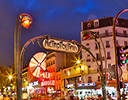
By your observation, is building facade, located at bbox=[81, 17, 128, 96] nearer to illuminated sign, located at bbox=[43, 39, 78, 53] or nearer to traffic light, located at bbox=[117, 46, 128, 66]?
illuminated sign, located at bbox=[43, 39, 78, 53]

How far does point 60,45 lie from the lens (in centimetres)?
1398

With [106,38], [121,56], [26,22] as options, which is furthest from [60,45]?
[106,38]

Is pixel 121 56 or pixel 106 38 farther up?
pixel 106 38

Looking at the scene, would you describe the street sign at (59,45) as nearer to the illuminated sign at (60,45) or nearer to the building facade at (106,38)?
the illuminated sign at (60,45)

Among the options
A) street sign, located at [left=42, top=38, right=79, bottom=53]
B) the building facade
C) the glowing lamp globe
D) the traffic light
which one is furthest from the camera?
the building facade

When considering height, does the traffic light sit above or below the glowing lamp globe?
below

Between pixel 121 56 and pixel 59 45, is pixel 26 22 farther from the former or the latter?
pixel 121 56

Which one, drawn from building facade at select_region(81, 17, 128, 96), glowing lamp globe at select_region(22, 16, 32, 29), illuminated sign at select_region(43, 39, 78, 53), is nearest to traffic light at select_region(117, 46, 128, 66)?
illuminated sign at select_region(43, 39, 78, 53)

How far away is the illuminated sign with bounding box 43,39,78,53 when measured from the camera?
1342 centimetres

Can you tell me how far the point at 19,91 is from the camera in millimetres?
11812

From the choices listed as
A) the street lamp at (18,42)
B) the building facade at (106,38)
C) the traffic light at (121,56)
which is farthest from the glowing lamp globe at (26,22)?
the building facade at (106,38)

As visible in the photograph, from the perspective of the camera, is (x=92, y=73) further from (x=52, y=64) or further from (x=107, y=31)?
(x=52, y=64)

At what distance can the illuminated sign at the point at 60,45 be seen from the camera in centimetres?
1342

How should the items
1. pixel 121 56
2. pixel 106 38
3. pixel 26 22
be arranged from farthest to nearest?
pixel 106 38, pixel 26 22, pixel 121 56
